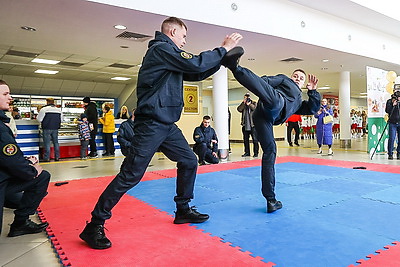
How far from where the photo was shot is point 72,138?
9766mm

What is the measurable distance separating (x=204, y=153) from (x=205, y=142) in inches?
9.9

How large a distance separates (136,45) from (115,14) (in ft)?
7.11

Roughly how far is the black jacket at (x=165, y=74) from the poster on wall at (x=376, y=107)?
735 centimetres

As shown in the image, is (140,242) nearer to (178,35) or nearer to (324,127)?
(178,35)

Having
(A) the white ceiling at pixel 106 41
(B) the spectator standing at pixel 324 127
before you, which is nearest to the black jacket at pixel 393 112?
(B) the spectator standing at pixel 324 127

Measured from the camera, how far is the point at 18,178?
97.5 inches

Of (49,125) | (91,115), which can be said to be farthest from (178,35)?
(91,115)

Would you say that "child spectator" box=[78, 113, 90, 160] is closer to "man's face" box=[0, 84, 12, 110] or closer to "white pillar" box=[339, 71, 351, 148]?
"man's face" box=[0, 84, 12, 110]

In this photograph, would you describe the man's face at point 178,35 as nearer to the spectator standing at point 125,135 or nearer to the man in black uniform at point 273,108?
the man in black uniform at point 273,108

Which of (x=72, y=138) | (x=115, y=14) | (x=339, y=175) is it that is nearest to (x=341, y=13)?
(x=339, y=175)

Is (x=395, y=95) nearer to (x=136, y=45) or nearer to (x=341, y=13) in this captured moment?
(x=341, y=13)

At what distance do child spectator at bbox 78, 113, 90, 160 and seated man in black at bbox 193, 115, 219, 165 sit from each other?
3767mm

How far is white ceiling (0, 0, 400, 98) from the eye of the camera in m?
5.19

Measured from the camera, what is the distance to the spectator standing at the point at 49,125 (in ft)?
27.8
